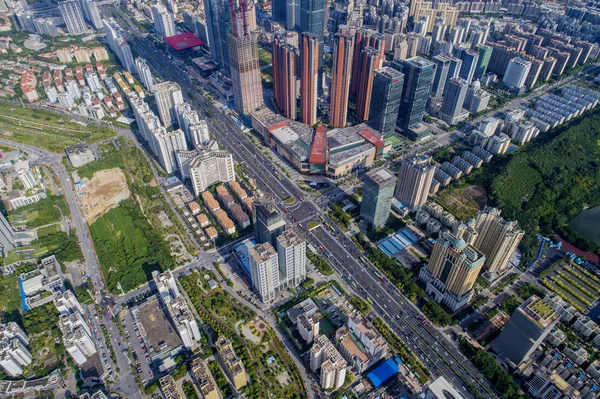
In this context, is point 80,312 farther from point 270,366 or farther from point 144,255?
point 270,366

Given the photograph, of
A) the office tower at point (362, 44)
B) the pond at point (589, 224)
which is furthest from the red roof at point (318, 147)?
the pond at point (589, 224)

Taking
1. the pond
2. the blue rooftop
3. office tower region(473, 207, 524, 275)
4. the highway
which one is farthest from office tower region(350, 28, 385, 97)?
the blue rooftop

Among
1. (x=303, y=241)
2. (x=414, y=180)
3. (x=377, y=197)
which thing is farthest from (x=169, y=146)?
(x=414, y=180)

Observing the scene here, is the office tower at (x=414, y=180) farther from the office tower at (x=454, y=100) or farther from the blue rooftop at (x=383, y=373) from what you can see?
the office tower at (x=454, y=100)

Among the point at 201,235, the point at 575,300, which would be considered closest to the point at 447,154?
the point at 575,300

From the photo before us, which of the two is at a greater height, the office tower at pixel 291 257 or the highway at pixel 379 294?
the office tower at pixel 291 257

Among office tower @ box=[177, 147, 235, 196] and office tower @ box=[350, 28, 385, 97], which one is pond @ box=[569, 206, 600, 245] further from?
office tower @ box=[177, 147, 235, 196]
